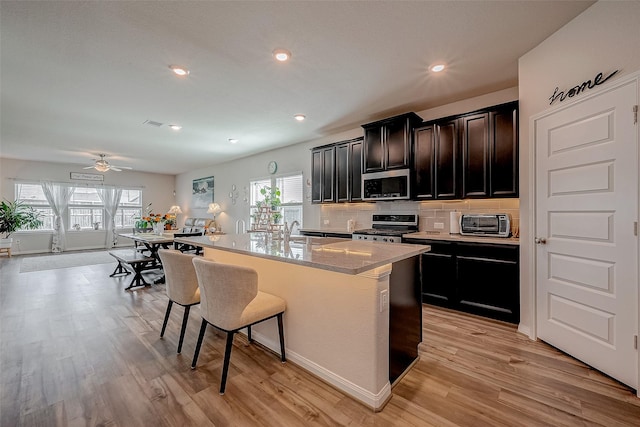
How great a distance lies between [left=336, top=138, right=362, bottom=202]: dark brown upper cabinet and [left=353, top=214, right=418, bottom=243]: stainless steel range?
513 mm

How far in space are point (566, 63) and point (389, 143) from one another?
1.99 m

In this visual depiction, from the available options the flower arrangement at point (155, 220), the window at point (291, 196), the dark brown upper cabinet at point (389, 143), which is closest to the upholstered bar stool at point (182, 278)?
the dark brown upper cabinet at point (389, 143)

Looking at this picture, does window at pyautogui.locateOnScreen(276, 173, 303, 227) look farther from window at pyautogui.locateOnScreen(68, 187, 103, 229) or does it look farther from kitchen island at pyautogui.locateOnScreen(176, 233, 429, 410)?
window at pyautogui.locateOnScreen(68, 187, 103, 229)

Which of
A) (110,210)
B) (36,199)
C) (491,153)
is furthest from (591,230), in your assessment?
(36,199)

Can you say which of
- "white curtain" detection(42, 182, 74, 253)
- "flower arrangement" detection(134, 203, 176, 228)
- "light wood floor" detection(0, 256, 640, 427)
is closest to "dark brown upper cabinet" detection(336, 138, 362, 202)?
"light wood floor" detection(0, 256, 640, 427)

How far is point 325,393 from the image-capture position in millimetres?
1771

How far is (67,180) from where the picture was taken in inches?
324

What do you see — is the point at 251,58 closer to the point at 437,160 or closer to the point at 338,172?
the point at 338,172

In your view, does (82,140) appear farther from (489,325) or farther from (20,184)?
(489,325)

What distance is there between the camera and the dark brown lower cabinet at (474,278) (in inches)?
110

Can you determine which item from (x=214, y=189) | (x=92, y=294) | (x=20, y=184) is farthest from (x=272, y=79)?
(x=20, y=184)

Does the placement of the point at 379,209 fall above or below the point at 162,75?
below

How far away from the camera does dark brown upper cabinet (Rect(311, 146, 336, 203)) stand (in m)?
4.74

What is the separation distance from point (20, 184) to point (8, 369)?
846 centimetres
